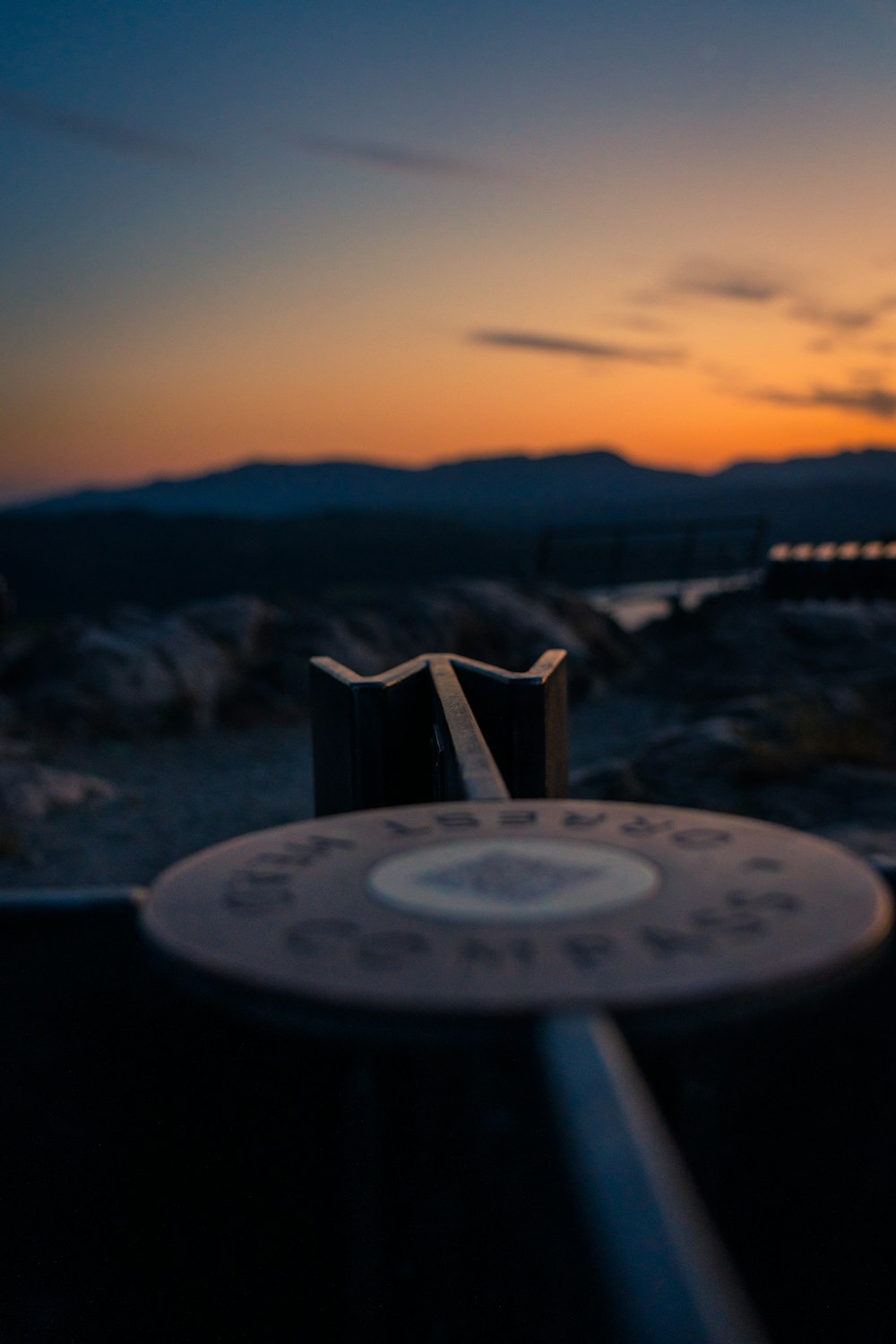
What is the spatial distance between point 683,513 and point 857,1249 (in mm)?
121387

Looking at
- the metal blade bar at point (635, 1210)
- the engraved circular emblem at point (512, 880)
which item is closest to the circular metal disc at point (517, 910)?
the engraved circular emblem at point (512, 880)

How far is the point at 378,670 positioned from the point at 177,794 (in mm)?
2542

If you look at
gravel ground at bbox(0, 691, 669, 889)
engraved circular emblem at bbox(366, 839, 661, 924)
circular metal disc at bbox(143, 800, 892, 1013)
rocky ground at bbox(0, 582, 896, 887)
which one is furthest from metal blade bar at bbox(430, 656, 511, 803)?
gravel ground at bbox(0, 691, 669, 889)

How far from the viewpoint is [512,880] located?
5.21 feet

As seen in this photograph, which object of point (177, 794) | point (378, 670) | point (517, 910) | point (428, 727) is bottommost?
point (177, 794)

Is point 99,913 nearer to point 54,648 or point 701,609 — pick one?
point 54,648

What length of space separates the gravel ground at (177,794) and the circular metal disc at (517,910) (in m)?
3.85

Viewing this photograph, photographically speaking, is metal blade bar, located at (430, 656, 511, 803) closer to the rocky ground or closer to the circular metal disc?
the circular metal disc

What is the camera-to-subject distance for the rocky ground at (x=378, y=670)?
19.0 feet

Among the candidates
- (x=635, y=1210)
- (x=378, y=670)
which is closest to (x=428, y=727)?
(x=635, y=1210)

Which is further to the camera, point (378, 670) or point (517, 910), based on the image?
point (378, 670)

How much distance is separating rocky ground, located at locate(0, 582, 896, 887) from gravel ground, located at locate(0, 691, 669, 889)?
0.02m

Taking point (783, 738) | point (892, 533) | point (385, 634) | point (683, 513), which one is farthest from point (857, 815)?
point (683, 513)

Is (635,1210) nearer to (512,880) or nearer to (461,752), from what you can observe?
(512,880)
